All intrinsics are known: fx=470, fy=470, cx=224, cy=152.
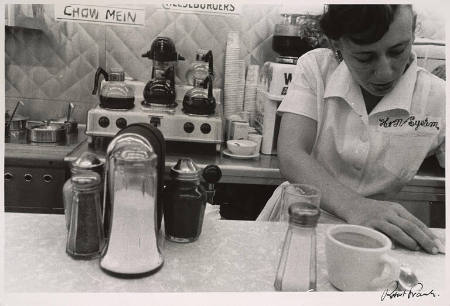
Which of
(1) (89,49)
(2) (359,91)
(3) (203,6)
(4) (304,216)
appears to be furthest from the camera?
(1) (89,49)

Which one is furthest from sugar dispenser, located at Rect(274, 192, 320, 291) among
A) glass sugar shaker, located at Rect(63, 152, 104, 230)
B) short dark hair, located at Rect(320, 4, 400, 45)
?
short dark hair, located at Rect(320, 4, 400, 45)

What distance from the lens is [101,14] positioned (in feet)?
3.34

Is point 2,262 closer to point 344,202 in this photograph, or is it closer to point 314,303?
point 314,303

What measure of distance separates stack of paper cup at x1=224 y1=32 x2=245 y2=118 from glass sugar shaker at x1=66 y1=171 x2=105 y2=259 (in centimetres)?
101

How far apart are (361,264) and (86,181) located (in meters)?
0.30

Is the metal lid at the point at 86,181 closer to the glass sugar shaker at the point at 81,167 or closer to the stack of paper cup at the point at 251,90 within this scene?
the glass sugar shaker at the point at 81,167

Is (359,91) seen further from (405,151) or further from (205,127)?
(205,127)

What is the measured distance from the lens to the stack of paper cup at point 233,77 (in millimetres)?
1495

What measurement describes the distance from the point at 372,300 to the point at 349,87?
48 cm

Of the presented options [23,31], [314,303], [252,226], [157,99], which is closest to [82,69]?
[23,31]

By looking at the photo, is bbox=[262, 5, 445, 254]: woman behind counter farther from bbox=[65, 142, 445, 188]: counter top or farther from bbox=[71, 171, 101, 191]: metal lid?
bbox=[71, 171, 101, 191]: metal lid

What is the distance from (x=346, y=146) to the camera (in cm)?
93

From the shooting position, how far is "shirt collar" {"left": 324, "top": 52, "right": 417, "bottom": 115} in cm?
87
